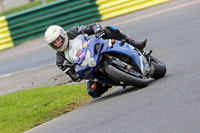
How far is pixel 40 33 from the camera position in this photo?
62.8 feet

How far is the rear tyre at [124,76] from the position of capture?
725 cm

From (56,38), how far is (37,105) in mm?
2019

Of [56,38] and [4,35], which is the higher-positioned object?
[56,38]

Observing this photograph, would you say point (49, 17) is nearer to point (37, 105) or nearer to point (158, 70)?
point (37, 105)

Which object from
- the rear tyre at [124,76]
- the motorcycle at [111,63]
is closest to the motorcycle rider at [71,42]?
the motorcycle at [111,63]

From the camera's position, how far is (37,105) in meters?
9.09

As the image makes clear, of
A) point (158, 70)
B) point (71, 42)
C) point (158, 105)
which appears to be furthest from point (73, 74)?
point (158, 105)

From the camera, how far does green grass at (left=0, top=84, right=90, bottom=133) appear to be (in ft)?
26.2

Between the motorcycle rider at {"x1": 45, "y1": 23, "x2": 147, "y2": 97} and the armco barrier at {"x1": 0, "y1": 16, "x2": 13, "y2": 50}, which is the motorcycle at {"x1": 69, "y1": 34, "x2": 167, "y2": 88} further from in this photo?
the armco barrier at {"x1": 0, "y1": 16, "x2": 13, "y2": 50}

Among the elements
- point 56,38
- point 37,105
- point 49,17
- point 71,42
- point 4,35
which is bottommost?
point 4,35

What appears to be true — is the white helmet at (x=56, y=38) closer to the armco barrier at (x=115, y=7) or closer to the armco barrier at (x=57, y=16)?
the armco barrier at (x=57, y=16)

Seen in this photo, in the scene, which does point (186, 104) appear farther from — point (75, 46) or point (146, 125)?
point (75, 46)

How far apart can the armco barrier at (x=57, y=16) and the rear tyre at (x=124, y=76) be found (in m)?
11.4

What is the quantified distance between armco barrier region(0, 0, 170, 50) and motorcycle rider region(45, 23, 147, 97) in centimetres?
1058
